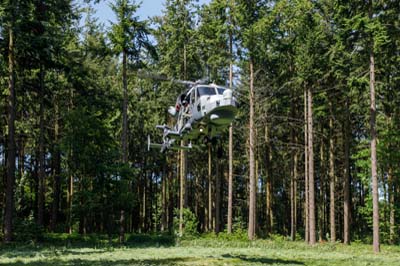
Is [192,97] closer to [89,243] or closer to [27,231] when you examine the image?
[89,243]

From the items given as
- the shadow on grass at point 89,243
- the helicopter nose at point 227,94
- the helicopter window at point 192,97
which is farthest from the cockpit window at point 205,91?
the shadow on grass at point 89,243

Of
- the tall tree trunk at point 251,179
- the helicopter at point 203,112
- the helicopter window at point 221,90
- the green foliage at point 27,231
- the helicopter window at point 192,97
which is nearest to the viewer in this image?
the helicopter at point 203,112

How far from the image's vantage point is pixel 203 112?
562 inches

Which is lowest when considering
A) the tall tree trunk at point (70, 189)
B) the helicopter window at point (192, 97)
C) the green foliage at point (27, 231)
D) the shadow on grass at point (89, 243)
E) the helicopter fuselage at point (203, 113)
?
the shadow on grass at point (89, 243)

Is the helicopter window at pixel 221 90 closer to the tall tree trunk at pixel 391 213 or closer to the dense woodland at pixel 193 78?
the dense woodland at pixel 193 78

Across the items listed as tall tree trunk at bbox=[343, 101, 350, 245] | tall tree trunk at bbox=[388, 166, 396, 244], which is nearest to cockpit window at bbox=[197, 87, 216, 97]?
tall tree trunk at bbox=[343, 101, 350, 245]

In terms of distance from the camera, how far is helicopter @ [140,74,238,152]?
1392 centimetres

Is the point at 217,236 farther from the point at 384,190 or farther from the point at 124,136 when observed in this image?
the point at 384,190

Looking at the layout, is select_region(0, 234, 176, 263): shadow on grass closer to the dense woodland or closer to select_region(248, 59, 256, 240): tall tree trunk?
the dense woodland

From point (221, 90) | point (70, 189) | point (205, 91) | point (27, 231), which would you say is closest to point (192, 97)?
point (205, 91)

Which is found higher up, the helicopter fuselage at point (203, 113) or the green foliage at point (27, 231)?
the helicopter fuselage at point (203, 113)

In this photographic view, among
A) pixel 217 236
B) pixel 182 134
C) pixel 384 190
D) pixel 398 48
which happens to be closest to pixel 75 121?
pixel 217 236

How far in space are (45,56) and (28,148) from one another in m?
15.2

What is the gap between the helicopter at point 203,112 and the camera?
13.9m
